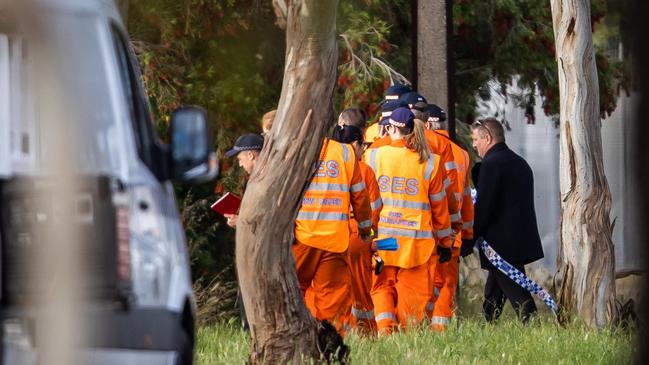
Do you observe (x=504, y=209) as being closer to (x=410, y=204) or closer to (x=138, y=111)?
(x=410, y=204)

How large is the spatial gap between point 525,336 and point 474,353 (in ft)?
2.96

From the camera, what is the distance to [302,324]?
323 inches

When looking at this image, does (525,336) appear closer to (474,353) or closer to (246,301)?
(474,353)

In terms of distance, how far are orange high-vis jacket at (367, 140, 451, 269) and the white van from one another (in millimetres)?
6623

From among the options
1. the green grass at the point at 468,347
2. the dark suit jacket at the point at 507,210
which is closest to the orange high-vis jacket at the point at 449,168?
the dark suit jacket at the point at 507,210

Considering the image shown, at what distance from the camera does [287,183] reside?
8.00m

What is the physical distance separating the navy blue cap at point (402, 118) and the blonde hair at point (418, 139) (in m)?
0.08

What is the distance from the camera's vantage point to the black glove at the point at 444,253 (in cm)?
1180

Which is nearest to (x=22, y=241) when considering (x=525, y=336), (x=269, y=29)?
(x=525, y=336)

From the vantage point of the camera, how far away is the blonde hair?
36.6 feet

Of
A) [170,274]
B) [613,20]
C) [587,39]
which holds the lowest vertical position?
[170,274]

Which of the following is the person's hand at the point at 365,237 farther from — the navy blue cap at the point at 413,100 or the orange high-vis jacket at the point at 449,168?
the navy blue cap at the point at 413,100

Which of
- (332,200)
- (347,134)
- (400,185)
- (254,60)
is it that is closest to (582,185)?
(400,185)

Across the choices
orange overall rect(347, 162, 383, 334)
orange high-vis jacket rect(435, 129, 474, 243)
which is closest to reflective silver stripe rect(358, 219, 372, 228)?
orange overall rect(347, 162, 383, 334)
